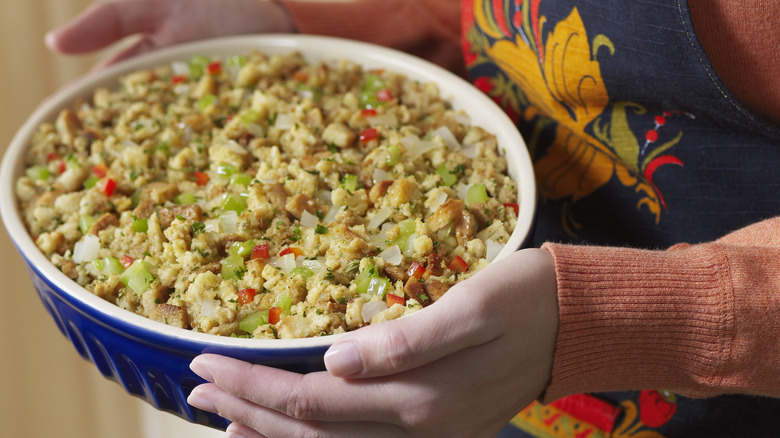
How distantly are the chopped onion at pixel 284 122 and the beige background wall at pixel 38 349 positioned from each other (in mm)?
947

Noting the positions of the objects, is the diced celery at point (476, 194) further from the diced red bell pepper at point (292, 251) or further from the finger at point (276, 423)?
the finger at point (276, 423)

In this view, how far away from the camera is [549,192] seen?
1074 millimetres

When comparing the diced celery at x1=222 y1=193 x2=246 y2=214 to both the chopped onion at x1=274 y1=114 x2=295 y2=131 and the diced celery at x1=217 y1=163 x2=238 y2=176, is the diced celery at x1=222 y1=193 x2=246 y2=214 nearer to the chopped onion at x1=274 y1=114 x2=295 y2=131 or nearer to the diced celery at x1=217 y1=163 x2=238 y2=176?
Result: the diced celery at x1=217 y1=163 x2=238 y2=176

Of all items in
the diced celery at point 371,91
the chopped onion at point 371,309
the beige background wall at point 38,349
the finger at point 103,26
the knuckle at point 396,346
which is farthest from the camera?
the beige background wall at point 38,349

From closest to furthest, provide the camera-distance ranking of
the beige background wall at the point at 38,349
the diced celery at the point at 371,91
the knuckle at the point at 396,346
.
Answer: the knuckle at the point at 396,346 < the diced celery at the point at 371,91 < the beige background wall at the point at 38,349

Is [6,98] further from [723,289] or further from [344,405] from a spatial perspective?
[723,289]

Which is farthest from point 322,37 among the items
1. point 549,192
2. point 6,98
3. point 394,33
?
point 6,98

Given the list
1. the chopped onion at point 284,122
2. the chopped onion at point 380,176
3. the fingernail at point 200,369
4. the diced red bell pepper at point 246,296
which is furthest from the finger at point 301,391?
the chopped onion at point 284,122

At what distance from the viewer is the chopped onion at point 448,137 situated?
99 cm

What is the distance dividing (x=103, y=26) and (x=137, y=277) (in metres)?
0.60

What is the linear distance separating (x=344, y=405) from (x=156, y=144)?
546 millimetres

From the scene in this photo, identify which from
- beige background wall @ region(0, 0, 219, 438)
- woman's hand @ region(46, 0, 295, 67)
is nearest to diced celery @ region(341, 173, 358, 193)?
woman's hand @ region(46, 0, 295, 67)

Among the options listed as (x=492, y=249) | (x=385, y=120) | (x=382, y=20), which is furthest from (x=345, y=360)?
(x=382, y=20)

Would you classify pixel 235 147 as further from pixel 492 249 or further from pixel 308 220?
pixel 492 249
